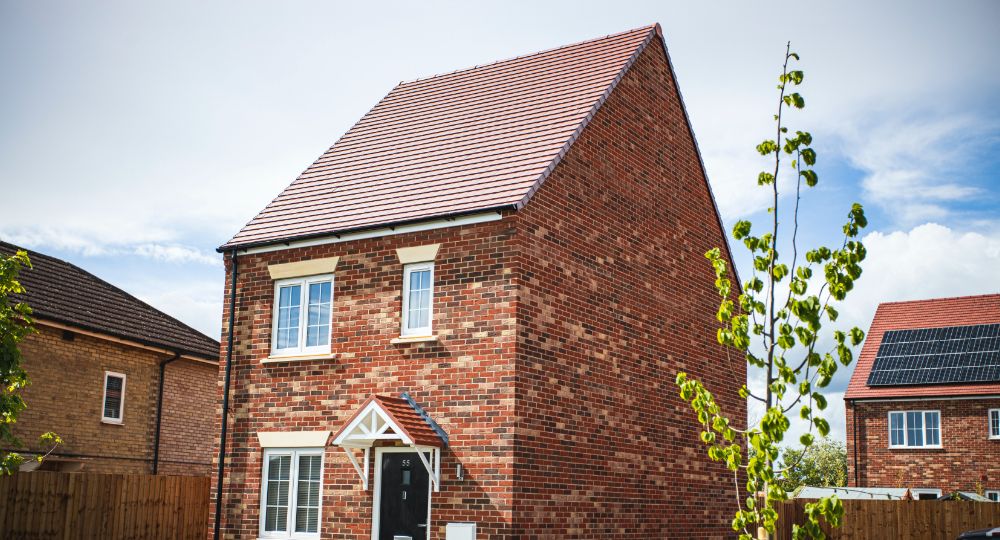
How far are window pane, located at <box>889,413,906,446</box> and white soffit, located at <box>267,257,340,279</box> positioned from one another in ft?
88.0

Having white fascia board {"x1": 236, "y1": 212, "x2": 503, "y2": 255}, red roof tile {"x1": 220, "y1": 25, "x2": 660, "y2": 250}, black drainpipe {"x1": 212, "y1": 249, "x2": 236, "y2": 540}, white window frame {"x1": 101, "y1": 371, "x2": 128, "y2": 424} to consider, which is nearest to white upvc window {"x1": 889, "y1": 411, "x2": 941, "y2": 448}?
red roof tile {"x1": 220, "y1": 25, "x2": 660, "y2": 250}

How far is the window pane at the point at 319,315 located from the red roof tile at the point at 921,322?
26165mm

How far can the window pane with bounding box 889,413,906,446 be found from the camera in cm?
3581

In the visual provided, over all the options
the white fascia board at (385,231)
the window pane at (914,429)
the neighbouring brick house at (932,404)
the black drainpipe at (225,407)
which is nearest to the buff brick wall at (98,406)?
the black drainpipe at (225,407)

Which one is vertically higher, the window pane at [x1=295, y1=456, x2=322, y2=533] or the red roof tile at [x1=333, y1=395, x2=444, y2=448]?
the red roof tile at [x1=333, y1=395, x2=444, y2=448]

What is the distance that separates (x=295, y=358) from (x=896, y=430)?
27062mm

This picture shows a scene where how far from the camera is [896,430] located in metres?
35.9

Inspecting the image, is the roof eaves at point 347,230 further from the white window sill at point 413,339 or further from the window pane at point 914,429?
the window pane at point 914,429

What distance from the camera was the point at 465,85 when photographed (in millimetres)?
21031

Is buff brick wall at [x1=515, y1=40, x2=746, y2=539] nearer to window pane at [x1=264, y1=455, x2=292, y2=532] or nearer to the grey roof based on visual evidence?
window pane at [x1=264, y1=455, x2=292, y2=532]

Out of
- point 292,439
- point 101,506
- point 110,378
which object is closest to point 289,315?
point 292,439

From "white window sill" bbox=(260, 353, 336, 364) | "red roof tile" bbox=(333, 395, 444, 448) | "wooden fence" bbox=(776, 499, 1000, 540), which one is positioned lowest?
"wooden fence" bbox=(776, 499, 1000, 540)

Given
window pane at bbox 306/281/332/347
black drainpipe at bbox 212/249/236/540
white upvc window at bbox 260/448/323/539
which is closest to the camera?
white upvc window at bbox 260/448/323/539

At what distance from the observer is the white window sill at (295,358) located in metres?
16.4
